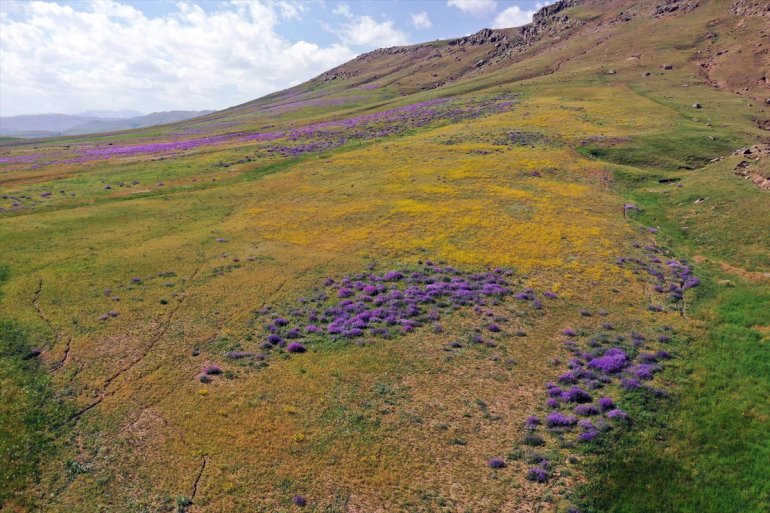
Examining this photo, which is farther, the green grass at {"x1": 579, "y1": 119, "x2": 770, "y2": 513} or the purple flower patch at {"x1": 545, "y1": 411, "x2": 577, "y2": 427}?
the purple flower patch at {"x1": 545, "y1": 411, "x2": 577, "y2": 427}

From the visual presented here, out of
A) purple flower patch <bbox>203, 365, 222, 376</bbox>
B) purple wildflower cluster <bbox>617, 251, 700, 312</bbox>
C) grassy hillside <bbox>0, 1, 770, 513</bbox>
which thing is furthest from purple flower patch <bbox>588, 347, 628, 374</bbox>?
purple flower patch <bbox>203, 365, 222, 376</bbox>

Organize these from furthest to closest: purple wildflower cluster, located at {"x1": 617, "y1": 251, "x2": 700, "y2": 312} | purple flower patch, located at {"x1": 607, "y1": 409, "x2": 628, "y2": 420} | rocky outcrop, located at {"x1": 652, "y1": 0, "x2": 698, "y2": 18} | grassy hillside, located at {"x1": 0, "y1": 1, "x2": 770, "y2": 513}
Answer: rocky outcrop, located at {"x1": 652, "y1": 0, "x2": 698, "y2": 18} < purple wildflower cluster, located at {"x1": 617, "y1": 251, "x2": 700, "y2": 312} < purple flower patch, located at {"x1": 607, "y1": 409, "x2": 628, "y2": 420} < grassy hillside, located at {"x1": 0, "y1": 1, "x2": 770, "y2": 513}

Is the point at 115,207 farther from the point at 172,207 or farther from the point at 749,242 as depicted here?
the point at 749,242

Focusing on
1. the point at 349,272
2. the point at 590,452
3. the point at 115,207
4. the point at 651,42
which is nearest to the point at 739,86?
the point at 651,42

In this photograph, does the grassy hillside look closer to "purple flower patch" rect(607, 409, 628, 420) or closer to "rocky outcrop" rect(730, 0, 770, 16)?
"purple flower patch" rect(607, 409, 628, 420)

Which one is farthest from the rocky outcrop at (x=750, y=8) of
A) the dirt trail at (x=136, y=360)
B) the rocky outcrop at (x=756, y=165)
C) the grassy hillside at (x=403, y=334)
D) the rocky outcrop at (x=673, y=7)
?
the dirt trail at (x=136, y=360)

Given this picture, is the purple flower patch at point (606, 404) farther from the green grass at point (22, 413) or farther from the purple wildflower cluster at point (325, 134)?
the purple wildflower cluster at point (325, 134)

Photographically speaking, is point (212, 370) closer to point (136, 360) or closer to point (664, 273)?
point (136, 360)

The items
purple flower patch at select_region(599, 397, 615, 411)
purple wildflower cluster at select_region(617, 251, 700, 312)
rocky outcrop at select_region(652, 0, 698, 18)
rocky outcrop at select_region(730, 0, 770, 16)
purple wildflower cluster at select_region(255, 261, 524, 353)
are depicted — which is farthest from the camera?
rocky outcrop at select_region(652, 0, 698, 18)

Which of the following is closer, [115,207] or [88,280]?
[88,280]
